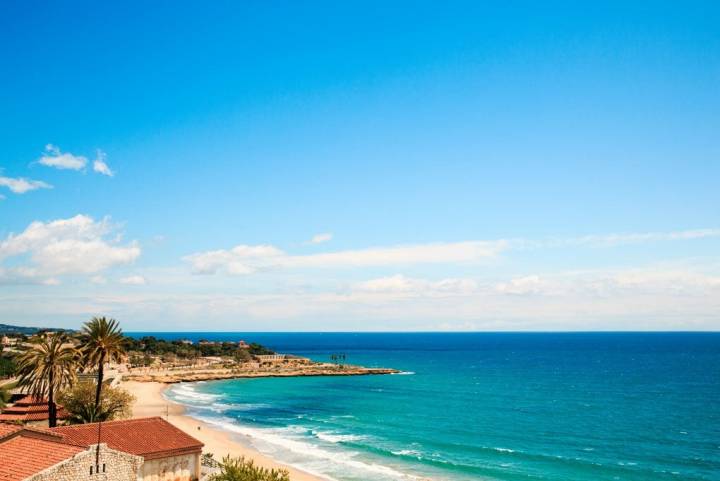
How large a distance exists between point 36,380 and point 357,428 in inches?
1628

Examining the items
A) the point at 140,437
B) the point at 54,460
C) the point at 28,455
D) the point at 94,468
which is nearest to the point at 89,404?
the point at 140,437

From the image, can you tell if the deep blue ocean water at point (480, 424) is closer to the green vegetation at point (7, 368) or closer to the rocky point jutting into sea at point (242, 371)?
the rocky point jutting into sea at point (242, 371)

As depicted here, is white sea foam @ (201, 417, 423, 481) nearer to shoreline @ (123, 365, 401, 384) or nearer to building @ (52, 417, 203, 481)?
A: building @ (52, 417, 203, 481)

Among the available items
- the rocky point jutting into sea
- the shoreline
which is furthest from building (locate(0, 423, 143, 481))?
the rocky point jutting into sea

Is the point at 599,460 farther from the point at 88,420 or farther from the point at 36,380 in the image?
the point at 36,380

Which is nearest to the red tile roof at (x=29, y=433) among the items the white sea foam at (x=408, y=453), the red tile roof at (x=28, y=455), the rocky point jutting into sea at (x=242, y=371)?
the red tile roof at (x=28, y=455)

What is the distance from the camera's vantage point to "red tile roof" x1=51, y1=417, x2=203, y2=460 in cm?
3559

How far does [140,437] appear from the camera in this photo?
122 ft

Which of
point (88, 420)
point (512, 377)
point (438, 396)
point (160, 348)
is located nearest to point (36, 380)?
point (88, 420)

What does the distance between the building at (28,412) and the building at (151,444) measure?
14760 millimetres

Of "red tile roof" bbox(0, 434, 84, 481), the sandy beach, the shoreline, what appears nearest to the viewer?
"red tile roof" bbox(0, 434, 84, 481)

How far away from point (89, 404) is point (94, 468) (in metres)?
25.5

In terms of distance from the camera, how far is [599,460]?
2345 inches

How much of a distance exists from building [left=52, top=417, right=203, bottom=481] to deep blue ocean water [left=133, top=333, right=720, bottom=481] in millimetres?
17983
